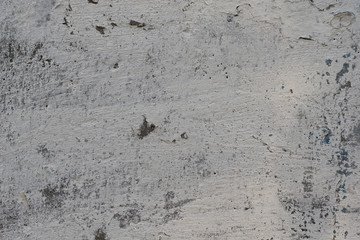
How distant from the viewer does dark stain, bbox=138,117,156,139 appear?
4.77ft

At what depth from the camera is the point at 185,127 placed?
1457 millimetres

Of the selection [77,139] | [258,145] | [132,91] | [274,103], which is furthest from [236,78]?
[77,139]

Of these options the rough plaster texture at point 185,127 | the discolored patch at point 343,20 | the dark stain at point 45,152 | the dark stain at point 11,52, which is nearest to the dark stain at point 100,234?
the rough plaster texture at point 185,127

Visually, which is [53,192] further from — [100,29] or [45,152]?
[100,29]

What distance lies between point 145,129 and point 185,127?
182 millimetres

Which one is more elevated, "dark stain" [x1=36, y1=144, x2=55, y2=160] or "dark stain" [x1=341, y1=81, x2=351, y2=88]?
"dark stain" [x1=341, y1=81, x2=351, y2=88]

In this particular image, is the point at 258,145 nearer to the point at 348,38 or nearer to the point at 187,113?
the point at 187,113

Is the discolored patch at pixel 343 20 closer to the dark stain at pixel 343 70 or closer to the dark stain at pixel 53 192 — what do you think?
the dark stain at pixel 343 70

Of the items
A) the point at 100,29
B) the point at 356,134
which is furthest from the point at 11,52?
the point at 356,134

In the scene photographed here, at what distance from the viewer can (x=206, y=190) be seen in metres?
1.45

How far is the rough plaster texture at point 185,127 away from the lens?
1442 mm

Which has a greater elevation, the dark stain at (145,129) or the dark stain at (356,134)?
the dark stain at (356,134)

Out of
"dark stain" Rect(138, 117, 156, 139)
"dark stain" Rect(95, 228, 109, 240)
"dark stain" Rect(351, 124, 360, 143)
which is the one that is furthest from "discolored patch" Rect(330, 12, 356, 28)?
"dark stain" Rect(95, 228, 109, 240)

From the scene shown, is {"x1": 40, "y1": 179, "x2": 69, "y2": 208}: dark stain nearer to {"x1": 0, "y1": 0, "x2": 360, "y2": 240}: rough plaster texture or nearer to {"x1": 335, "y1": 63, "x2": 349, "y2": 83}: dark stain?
{"x1": 0, "y1": 0, "x2": 360, "y2": 240}: rough plaster texture
